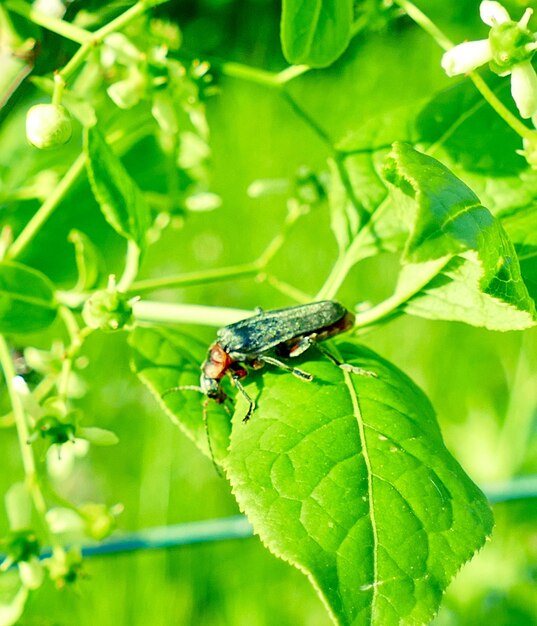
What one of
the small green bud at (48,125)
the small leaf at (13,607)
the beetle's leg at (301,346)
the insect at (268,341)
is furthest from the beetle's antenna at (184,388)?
the small leaf at (13,607)

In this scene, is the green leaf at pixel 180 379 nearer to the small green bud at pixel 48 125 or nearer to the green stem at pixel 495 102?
the small green bud at pixel 48 125

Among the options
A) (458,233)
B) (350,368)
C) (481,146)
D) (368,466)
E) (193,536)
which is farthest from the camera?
(193,536)

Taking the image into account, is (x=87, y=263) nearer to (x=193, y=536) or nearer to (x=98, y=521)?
(x=98, y=521)

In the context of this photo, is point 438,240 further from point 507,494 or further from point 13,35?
point 507,494

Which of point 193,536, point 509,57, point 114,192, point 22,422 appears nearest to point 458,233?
point 509,57

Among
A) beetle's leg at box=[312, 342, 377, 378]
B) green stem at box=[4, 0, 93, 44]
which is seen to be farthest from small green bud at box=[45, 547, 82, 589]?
green stem at box=[4, 0, 93, 44]

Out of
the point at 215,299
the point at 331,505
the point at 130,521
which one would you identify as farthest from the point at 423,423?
the point at 215,299
